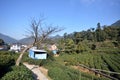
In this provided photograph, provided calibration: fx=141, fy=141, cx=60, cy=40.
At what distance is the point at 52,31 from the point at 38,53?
14.3 metres

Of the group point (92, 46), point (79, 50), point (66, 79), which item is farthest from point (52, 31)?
point (92, 46)

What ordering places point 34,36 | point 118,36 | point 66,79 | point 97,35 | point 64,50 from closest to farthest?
point 66,79 < point 34,36 < point 64,50 < point 118,36 < point 97,35

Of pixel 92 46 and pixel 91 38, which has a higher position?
pixel 91 38

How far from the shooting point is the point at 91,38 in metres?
68.6

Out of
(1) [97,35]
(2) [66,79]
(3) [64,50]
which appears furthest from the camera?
(1) [97,35]

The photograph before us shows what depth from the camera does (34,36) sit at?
2180 centimetres

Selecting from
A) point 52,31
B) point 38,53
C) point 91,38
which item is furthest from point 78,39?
point 52,31

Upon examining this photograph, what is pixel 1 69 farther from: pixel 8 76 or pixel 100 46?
pixel 100 46

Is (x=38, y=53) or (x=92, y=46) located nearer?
(x=38, y=53)

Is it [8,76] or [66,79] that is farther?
[66,79]

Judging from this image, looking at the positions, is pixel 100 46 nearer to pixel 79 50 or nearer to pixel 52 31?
pixel 79 50

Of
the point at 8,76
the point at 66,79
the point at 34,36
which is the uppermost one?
the point at 34,36

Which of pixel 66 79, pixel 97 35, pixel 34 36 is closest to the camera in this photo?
pixel 66 79

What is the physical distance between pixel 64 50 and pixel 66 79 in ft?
124
